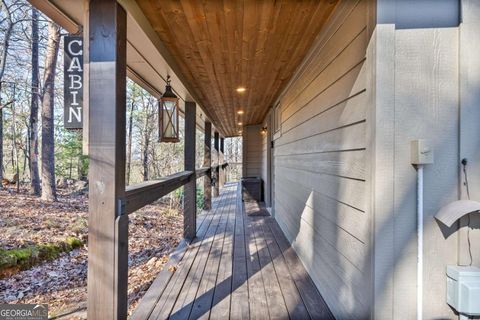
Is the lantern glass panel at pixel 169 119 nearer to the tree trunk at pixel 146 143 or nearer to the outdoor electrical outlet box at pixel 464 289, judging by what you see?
the outdoor electrical outlet box at pixel 464 289

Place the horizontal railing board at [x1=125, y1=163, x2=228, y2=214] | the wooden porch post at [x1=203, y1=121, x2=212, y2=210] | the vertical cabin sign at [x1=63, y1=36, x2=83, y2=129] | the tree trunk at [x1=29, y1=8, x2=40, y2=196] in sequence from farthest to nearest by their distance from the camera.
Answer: the tree trunk at [x1=29, y1=8, x2=40, y2=196], the wooden porch post at [x1=203, y1=121, x2=212, y2=210], the horizontal railing board at [x1=125, y1=163, x2=228, y2=214], the vertical cabin sign at [x1=63, y1=36, x2=83, y2=129]

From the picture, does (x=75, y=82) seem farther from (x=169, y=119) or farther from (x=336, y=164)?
(x=336, y=164)

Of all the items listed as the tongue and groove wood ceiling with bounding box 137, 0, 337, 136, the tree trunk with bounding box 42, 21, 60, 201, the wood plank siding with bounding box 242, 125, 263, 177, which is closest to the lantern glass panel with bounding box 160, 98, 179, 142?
the tongue and groove wood ceiling with bounding box 137, 0, 337, 136

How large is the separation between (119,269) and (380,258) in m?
1.56

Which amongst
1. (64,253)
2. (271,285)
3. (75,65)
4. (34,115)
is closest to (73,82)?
(75,65)

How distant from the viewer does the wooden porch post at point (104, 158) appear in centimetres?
164

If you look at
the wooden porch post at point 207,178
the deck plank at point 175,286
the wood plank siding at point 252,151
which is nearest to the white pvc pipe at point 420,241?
the deck plank at point 175,286

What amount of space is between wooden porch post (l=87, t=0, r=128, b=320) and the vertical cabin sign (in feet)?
0.25

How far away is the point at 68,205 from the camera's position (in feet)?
23.2

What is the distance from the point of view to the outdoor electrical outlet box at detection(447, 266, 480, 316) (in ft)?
4.25

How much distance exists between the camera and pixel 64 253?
4.18 m

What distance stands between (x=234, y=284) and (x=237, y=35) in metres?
2.31

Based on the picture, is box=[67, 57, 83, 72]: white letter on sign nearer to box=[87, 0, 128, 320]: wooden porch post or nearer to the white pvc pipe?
box=[87, 0, 128, 320]: wooden porch post

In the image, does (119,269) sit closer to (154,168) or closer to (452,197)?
(452,197)
